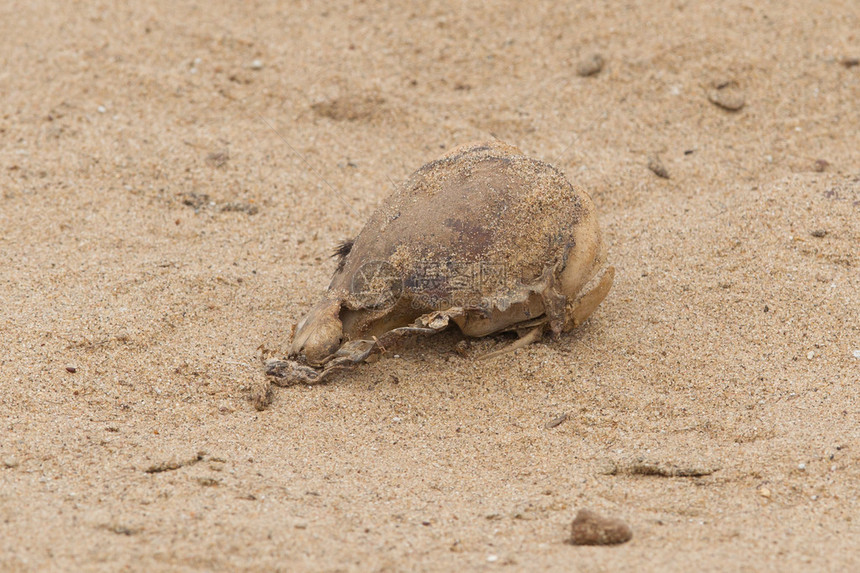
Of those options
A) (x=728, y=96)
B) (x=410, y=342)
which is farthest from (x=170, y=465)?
(x=728, y=96)

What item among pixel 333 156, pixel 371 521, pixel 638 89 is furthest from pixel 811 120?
pixel 371 521

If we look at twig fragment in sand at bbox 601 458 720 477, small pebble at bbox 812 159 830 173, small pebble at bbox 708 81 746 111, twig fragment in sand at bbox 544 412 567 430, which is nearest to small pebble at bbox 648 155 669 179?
small pebble at bbox 708 81 746 111

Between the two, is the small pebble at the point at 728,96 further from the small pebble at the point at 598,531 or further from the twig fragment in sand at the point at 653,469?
the small pebble at the point at 598,531

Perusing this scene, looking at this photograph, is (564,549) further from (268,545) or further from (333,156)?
(333,156)

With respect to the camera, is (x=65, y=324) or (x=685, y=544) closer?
(x=685, y=544)

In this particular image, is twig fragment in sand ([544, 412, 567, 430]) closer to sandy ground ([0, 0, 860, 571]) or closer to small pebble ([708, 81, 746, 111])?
sandy ground ([0, 0, 860, 571])
